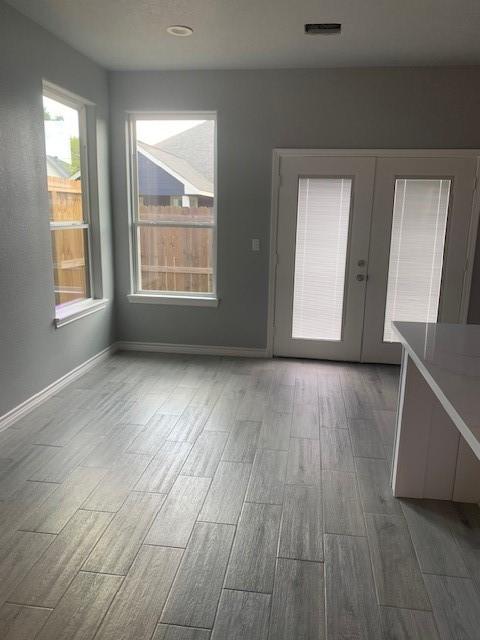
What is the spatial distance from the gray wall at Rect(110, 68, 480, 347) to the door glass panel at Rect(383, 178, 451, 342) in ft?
1.16

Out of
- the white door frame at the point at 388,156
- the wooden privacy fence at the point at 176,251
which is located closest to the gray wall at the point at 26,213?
the wooden privacy fence at the point at 176,251

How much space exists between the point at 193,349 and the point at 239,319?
58cm

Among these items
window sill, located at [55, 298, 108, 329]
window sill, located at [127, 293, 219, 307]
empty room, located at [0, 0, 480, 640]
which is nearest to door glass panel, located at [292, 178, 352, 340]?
empty room, located at [0, 0, 480, 640]

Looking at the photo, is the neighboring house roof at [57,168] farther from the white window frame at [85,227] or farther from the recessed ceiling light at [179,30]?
the recessed ceiling light at [179,30]

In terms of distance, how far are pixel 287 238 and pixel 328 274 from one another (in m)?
0.52

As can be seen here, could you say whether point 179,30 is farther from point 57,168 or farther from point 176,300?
point 176,300

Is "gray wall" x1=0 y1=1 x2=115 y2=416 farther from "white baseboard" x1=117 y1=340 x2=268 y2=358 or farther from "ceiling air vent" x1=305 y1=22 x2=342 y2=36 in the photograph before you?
"ceiling air vent" x1=305 y1=22 x2=342 y2=36

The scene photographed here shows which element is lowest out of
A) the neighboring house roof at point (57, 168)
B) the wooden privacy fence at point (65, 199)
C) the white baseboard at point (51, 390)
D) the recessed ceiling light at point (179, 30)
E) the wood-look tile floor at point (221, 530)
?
the wood-look tile floor at point (221, 530)

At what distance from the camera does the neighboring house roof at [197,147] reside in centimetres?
461

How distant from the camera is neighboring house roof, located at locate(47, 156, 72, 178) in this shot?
3.77 m

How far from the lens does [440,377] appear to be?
1794mm

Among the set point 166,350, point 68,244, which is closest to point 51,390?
point 68,244

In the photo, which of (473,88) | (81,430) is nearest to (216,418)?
(81,430)

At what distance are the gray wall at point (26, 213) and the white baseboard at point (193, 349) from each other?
1098 mm
